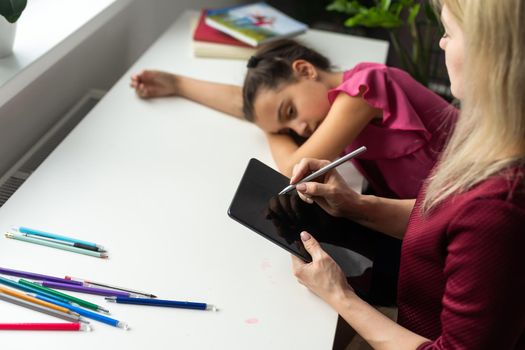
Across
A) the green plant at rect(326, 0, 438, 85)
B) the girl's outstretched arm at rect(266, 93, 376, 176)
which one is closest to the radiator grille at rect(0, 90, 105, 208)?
the girl's outstretched arm at rect(266, 93, 376, 176)

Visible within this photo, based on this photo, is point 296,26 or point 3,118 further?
point 296,26

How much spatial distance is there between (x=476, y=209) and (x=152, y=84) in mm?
868

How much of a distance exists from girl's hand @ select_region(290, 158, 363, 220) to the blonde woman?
0.20 metres

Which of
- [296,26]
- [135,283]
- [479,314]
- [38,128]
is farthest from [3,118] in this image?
[479,314]

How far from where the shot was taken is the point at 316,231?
1043 mm

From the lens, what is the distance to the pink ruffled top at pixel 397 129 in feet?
4.01

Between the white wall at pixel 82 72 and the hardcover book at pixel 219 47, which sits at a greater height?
the hardcover book at pixel 219 47

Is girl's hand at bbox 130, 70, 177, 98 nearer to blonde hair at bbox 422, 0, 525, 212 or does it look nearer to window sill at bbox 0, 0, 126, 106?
window sill at bbox 0, 0, 126, 106

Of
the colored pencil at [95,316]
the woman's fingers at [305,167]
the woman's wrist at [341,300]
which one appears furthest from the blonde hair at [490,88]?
the colored pencil at [95,316]

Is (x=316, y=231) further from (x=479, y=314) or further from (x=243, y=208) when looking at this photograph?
(x=479, y=314)

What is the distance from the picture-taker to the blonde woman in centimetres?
74

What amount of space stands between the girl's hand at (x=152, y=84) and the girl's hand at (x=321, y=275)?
61cm

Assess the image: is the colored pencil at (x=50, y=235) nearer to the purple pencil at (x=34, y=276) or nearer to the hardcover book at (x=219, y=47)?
the purple pencil at (x=34, y=276)

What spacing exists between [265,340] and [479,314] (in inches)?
10.8
